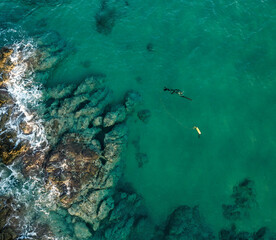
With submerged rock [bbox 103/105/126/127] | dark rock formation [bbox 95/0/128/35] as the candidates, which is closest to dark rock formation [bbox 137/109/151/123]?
submerged rock [bbox 103/105/126/127]

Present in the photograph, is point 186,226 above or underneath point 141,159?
underneath

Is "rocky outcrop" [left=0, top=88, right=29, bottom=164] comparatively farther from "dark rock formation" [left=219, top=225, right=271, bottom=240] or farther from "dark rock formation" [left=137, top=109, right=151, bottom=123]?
"dark rock formation" [left=219, top=225, right=271, bottom=240]

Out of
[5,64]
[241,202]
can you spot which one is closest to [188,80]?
[241,202]

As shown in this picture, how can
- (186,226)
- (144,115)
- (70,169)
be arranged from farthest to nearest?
(144,115)
(70,169)
(186,226)

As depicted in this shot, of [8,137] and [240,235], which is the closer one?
[240,235]

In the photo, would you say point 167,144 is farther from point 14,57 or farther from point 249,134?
point 14,57

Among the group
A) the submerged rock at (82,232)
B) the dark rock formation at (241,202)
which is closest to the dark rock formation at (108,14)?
the submerged rock at (82,232)

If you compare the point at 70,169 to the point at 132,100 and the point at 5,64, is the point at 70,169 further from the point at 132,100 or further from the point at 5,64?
the point at 5,64

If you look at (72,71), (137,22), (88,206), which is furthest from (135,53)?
(88,206)

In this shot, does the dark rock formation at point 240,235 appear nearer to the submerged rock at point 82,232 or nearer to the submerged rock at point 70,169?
the submerged rock at point 82,232
